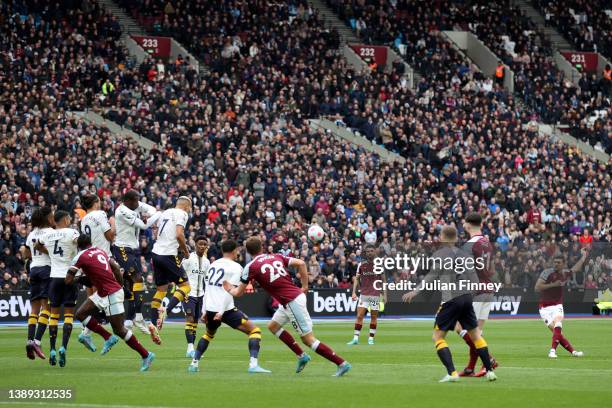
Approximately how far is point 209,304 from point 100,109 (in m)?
30.5

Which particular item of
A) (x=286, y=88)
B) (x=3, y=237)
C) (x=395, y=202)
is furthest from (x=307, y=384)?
(x=286, y=88)

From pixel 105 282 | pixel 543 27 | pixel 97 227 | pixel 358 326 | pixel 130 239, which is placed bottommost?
pixel 358 326

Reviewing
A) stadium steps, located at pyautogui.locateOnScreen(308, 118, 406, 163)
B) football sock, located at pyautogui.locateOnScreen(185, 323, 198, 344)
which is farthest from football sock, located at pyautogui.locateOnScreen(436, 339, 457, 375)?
stadium steps, located at pyautogui.locateOnScreen(308, 118, 406, 163)

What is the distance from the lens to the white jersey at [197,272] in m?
23.2

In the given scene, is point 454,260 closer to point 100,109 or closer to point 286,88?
point 100,109

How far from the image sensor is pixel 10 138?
1587 inches

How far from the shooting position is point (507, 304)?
44.4 m

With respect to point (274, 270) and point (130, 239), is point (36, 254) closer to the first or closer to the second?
point (130, 239)

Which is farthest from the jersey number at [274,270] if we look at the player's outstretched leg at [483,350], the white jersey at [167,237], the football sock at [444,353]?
the white jersey at [167,237]

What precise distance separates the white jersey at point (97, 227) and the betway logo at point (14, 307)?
16.1 meters

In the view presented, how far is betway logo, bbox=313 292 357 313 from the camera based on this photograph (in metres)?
41.6

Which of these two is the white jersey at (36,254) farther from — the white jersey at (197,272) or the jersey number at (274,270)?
the jersey number at (274,270)

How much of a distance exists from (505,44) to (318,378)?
49600 mm

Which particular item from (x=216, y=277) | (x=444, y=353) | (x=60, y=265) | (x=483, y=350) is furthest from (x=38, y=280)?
(x=483, y=350)
